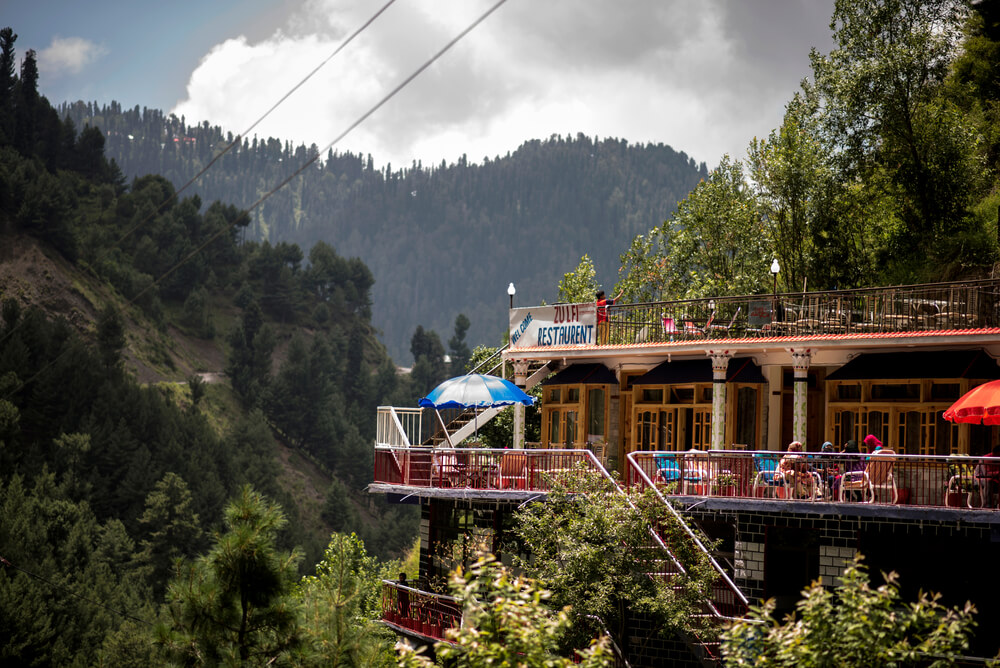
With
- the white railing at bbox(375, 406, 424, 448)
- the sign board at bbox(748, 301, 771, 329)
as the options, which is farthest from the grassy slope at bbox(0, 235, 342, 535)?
the sign board at bbox(748, 301, 771, 329)

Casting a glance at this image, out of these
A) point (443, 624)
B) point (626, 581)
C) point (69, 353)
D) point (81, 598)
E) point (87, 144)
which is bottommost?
point (81, 598)

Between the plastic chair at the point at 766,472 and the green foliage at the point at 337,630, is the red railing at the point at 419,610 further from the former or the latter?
the plastic chair at the point at 766,472

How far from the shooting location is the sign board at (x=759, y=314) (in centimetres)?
2856

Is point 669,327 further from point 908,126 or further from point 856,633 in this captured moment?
point 856,633

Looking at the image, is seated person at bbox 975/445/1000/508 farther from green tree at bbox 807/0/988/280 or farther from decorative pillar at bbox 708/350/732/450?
green tree at bbox 807/0/988/280

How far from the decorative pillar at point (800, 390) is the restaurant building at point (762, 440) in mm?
34

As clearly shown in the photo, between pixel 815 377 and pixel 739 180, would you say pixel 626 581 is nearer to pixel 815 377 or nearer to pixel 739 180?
pixel 815 377

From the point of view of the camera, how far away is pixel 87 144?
14775cm

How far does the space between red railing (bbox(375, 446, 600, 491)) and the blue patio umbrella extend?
1190mm

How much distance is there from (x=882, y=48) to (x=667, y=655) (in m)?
26.8

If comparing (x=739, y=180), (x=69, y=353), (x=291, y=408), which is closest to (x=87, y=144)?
(x=291, y=408)

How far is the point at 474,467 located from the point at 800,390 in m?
8.22

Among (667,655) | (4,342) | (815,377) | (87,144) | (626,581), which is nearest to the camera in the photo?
(626,581)

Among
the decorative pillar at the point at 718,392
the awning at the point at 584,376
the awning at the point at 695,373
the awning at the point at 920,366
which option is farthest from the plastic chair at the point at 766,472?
the awning at the point at 584,376
